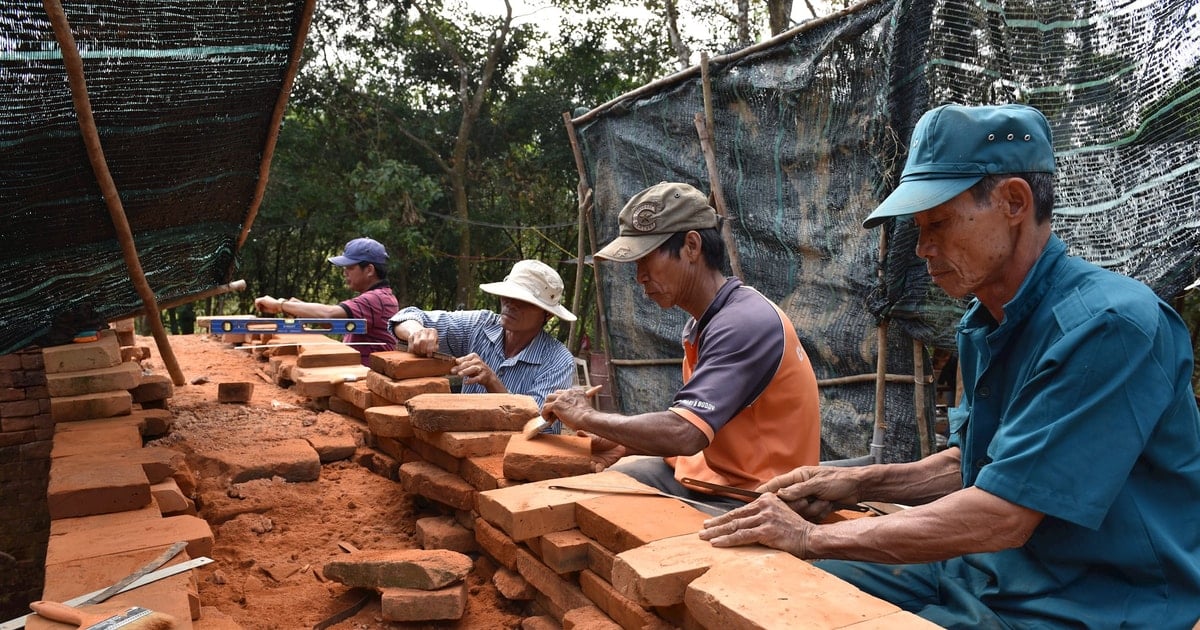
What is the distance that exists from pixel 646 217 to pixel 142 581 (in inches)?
77.3

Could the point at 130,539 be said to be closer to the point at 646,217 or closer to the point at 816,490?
the point at 646,217

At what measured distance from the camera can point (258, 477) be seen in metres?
3.98

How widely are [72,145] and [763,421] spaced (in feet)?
10.1

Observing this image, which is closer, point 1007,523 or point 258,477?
point 1007,523

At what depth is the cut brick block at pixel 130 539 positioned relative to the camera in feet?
8.63

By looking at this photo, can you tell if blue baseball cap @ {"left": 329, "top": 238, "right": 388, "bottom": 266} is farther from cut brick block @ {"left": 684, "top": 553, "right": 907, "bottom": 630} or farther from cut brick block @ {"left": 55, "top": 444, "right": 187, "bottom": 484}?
cut brick block @ {"left": 684, "top": 553, "right": 907, "bottom": 630}

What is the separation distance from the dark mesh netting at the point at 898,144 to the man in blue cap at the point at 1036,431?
2164 mm

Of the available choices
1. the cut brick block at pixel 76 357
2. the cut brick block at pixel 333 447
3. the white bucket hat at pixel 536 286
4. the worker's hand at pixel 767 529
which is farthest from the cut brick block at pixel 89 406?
the worker's hand at pixel 767 529

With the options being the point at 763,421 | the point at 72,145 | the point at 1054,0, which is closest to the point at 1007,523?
the point at 763,421

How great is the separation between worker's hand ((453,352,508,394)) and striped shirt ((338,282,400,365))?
7.35ft

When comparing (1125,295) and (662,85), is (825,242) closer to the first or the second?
(662,85)

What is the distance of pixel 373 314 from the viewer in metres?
6.47

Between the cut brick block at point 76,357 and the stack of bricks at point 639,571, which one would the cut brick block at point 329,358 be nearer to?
the cut brick block at point 76,357

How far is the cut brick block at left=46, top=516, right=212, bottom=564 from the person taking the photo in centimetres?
263
